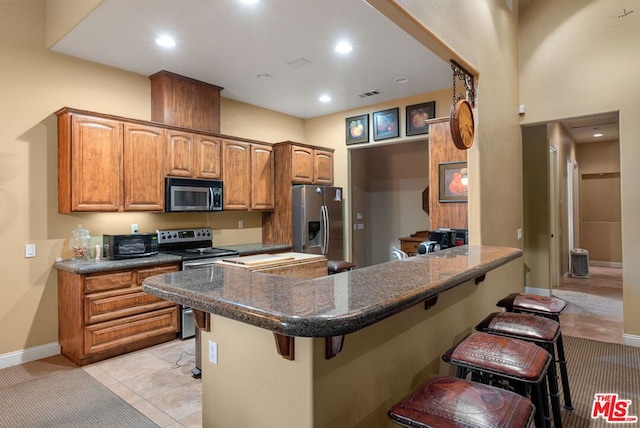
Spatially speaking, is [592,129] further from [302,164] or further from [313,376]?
[313,376]

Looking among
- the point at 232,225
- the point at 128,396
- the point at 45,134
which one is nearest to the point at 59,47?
the point at 45,134

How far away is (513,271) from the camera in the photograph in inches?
152

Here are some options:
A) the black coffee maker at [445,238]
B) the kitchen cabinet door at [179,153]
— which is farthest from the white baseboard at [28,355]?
the black coffee maker at [445,238]

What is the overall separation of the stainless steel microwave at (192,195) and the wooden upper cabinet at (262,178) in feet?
2.02

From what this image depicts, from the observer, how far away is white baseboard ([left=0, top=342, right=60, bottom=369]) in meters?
3.35

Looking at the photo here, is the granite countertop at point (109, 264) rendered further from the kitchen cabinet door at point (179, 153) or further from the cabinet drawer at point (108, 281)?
the kitchen cabinet door at point (179, 153)

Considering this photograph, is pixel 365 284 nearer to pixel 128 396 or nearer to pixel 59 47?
pixel 128 396

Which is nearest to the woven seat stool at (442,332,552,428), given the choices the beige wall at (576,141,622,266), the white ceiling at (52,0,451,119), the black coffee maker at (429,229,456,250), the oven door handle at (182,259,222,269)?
the black coffee maker at (429,229,456,250)

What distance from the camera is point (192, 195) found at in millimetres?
4344

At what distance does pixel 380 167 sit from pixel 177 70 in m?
4.28

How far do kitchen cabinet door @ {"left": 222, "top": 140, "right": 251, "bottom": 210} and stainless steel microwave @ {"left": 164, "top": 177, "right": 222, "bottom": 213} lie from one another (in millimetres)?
170

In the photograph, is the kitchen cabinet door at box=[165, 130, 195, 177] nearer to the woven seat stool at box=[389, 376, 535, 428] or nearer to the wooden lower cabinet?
the wooden lower cabinet

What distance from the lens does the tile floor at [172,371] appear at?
8.45 feet

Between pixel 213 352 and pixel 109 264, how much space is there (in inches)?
90.9
